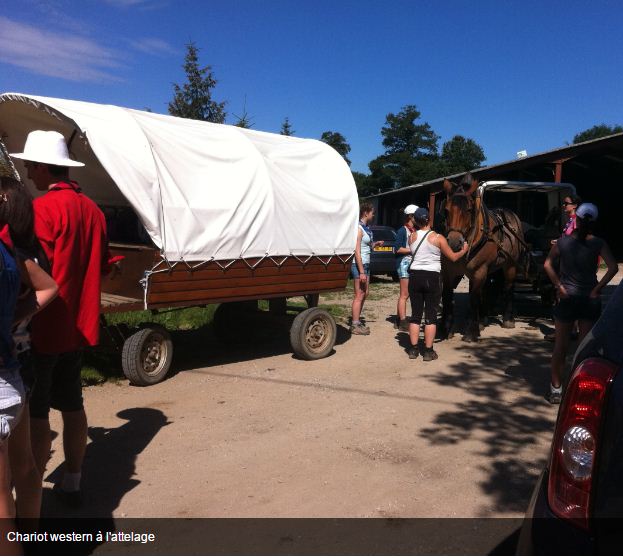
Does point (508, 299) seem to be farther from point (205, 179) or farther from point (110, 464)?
point (110, 464)

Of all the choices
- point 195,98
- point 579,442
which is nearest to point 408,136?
point 195,98

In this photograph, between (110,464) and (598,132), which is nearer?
(110,464)

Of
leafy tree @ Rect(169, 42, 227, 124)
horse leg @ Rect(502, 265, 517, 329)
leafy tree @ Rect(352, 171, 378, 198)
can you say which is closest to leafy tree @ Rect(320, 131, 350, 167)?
leafy tree @ Rect(352, 171, 378, 198)

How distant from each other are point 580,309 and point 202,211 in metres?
3.90

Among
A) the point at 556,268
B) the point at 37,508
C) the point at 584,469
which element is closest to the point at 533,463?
the point at 556,268

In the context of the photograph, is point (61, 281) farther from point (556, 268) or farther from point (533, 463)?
point (556, 268)

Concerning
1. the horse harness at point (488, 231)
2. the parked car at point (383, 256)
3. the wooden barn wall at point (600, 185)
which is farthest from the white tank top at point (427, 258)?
the wooden barn wall at point (600, 185)

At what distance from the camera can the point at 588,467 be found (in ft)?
5.76

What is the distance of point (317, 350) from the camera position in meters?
7.55

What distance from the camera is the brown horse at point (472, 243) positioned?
319 inches

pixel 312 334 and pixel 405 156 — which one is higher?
pixel 405 156

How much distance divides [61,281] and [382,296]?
11011 mm

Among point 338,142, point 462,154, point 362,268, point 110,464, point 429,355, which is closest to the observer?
point 110,464

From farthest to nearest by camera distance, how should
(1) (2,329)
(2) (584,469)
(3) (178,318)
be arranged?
(3) (178,318) < (1) (2,329) < (2) (584,469)
